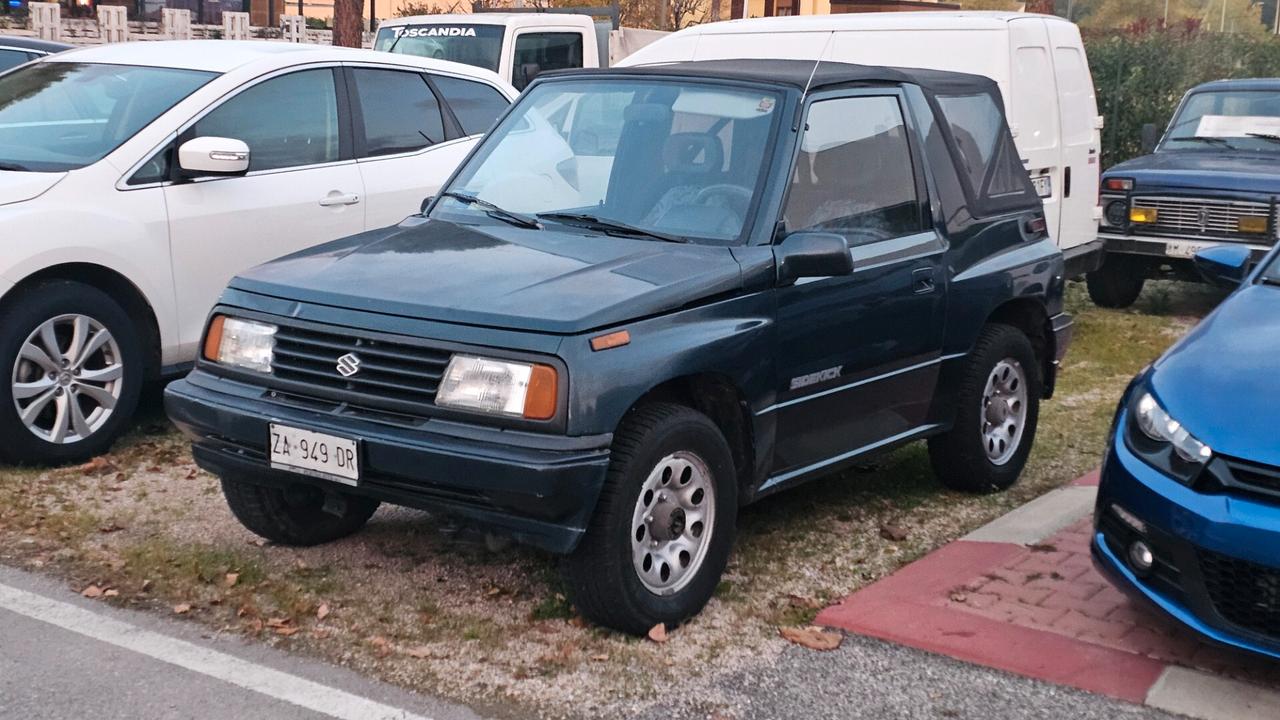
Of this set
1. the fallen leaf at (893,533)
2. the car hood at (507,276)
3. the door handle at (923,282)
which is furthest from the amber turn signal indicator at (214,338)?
the fallen leaf at (893,533)

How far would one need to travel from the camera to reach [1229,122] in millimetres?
13141

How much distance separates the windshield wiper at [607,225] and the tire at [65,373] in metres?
2.34

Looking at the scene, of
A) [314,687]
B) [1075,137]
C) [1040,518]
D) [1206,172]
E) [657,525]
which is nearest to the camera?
[314,687]

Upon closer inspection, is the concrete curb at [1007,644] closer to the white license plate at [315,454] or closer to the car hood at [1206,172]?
the white license plate at [315,454]

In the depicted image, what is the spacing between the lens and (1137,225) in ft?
40.9

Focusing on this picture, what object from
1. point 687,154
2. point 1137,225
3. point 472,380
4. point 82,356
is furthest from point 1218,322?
point 1137,225

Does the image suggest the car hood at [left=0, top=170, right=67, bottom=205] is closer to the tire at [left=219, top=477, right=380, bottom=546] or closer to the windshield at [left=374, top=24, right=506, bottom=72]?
the tire at [left=219, top=477, right=380, bottom=546]

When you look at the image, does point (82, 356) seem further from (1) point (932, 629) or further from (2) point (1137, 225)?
(2) point (1137, 225)

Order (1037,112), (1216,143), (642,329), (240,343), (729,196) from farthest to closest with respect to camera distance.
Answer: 1. (1216,143)
2. (1037,112)
3. (729,196)
4. (240,343)
5. (642,329)

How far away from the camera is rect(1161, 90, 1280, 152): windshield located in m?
12.8

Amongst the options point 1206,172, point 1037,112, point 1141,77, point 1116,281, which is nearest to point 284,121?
point 1037,112

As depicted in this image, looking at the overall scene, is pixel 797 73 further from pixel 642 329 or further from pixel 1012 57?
pixel 1012 57

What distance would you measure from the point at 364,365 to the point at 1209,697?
2.79m

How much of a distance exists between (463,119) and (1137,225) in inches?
251
